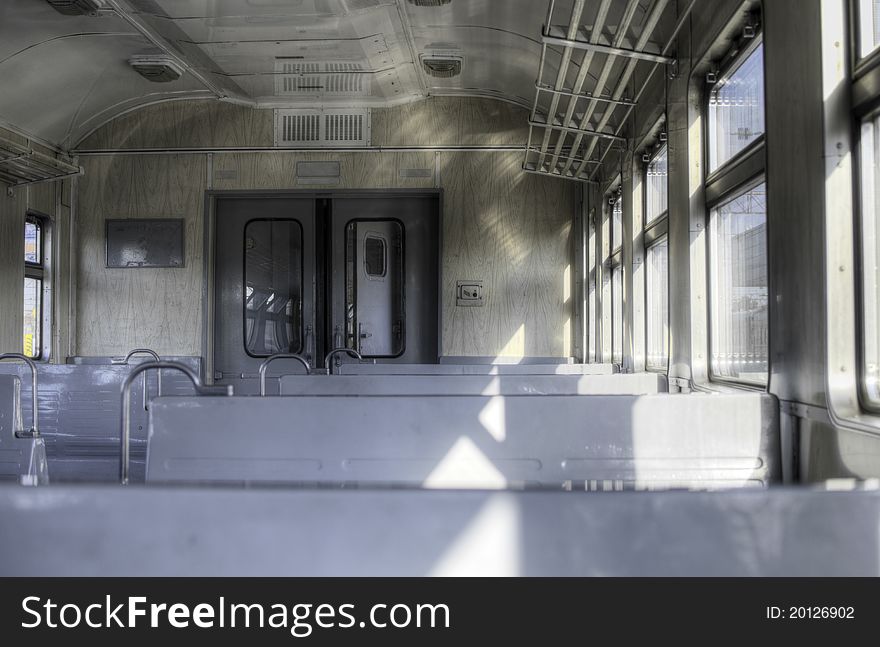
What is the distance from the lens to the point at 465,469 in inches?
93.0

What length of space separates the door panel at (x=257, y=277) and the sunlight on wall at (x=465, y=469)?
4752mm

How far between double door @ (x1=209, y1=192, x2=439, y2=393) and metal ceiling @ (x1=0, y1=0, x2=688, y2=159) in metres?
0.94

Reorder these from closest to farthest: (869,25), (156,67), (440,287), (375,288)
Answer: (869,25), (156,67), (440,287), (375,288)

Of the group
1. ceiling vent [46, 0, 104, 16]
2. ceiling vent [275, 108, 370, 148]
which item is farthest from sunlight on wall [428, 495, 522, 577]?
ceiling vent [275, 108, 370, 148]

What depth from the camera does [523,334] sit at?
6832mm

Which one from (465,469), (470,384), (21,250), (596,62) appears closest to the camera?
(465,469)

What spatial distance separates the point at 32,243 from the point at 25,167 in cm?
100

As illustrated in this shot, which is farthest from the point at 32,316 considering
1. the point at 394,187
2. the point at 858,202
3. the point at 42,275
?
the point at 858,202

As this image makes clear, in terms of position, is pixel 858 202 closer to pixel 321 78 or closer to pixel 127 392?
pixel 127 392

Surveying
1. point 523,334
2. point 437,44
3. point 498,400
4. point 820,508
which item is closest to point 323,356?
point 523,334

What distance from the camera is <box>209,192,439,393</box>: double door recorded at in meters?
6.94

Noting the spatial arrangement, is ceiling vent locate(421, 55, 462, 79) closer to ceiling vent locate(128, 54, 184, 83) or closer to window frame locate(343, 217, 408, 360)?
window frame locate(343, 217, 408, 360)

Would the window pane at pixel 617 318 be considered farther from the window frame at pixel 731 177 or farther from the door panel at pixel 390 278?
the window frame at pixel 731 177

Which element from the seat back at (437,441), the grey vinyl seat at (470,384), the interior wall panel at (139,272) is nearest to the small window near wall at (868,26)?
the seat back at (437,441)
